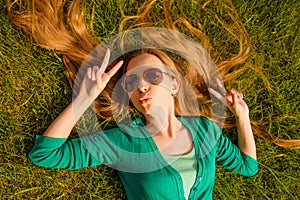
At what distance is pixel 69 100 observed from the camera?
3.53m

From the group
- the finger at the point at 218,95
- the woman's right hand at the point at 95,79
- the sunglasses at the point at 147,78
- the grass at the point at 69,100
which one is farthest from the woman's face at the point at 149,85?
the grass at the point at 69,100

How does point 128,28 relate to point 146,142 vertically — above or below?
above

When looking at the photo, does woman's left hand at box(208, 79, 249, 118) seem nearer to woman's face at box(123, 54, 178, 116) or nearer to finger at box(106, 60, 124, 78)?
woman's face at box(123, 54, 178, 116)

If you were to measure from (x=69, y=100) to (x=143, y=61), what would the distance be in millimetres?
757

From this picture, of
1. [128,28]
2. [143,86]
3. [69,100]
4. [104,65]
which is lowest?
[69,100]

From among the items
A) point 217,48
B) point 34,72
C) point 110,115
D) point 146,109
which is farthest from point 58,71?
point 217,48

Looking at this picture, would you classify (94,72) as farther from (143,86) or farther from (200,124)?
(200,124)

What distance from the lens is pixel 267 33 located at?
12.4ft

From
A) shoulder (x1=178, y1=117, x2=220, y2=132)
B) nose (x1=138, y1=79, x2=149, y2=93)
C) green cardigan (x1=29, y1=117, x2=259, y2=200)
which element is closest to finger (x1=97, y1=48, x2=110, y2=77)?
nose (x1=138, y1=79, x2=149, y2=93)

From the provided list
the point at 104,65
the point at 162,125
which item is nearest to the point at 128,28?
the point at 104,65

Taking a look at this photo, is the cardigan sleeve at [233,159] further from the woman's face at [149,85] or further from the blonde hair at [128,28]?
the woman's face at [149,85]

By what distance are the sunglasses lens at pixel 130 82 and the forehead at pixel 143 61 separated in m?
0.07

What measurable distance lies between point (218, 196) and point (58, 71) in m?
1.73

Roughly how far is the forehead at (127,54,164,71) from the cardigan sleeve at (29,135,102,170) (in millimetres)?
708
